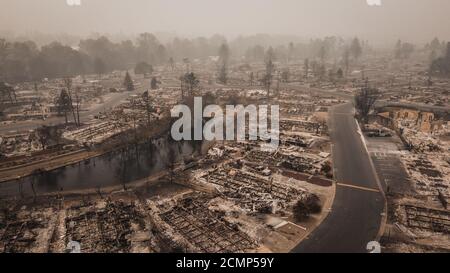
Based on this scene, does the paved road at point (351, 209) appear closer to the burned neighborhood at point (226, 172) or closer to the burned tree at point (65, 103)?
the burned neighborhood at point (226, 172)

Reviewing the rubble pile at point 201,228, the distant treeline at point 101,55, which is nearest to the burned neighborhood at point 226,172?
the rubble pile at point 201,228

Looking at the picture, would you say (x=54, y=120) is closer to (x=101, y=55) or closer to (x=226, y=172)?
(x=226, y=172)

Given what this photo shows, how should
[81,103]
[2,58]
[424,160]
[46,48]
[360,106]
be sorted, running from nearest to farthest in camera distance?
[424,160], [360,106], [81,103], [2,58], [46,48]

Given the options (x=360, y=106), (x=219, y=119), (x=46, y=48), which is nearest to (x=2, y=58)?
(x=46, y=48)

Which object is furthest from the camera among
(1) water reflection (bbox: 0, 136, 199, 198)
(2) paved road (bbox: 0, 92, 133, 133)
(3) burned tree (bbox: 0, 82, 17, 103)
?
(3) burned tree (bbox: 0, 82, 17, 103)

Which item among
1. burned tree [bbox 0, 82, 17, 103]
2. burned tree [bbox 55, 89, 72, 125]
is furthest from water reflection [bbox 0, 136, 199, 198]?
burned tree [bbox 0, 82, 17, 103]

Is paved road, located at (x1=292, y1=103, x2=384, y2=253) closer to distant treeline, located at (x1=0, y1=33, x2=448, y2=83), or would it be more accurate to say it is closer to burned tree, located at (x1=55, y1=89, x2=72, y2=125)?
burned tree, located at (x1=55, y1=89, x2=72, y2=125)

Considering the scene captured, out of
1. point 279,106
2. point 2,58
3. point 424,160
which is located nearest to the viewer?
point 424,160

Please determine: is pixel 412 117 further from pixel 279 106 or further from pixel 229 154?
pixel 229 154
